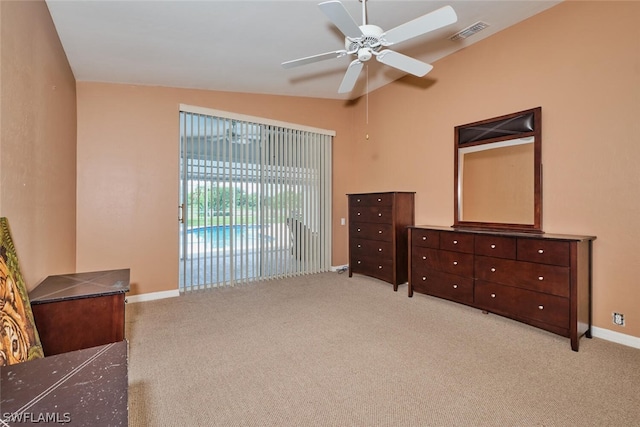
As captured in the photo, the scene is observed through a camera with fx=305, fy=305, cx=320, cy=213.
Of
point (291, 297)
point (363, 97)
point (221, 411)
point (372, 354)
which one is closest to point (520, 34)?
point (363, 97)

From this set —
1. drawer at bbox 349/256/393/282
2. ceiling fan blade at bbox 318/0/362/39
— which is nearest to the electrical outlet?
drawer at bbox 349/256/393/282

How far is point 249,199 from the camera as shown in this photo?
4727mm

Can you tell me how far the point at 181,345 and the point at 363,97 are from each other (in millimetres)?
4730

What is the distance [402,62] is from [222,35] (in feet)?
6.00

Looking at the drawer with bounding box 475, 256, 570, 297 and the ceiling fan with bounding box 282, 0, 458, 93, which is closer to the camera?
the ceiling fan with bounding box 282, 0, 458, 93

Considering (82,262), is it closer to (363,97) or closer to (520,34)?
(363,97)

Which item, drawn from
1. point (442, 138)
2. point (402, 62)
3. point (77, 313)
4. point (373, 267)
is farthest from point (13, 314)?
point (442, 138)

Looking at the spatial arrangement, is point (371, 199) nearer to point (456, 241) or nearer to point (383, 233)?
point (383, 233)

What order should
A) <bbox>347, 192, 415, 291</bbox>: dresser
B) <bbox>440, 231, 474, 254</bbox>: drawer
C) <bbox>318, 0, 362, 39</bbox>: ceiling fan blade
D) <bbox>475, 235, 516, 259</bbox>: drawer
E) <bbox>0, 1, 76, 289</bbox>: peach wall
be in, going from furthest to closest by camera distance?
<bbox>347, 192, 415, 291</bbox>: dresser < <bbox>440, 231, 474, 254</bbox>: drawer < <bbox>475, 235, 516, 259</bbox>: drawer < <bbox>318, 0, 362, 39</bbox>: ceiling fan blade < <bbox>0, 1, 76, 289</bbox>: peach wall

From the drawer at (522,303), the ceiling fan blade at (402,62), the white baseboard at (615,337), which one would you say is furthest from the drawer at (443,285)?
the ceiling fan blade at (402,62)

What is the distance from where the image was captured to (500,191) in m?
3.57

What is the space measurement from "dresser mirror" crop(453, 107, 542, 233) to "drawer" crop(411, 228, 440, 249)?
17.2 inches

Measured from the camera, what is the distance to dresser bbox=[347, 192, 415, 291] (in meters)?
4.35

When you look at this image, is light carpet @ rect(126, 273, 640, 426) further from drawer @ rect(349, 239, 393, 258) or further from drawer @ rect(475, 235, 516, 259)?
drawer @ rect(349, 239, 393, 258)
